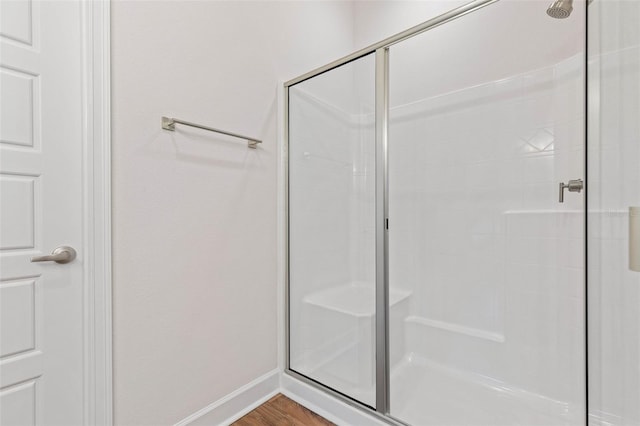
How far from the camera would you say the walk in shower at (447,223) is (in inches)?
61.6

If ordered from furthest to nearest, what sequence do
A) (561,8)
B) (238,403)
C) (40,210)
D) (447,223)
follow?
1. (447,223)
2. (238,403)
3. (40,210)
4. (561,8)

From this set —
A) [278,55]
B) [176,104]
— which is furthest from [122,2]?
[278,55]

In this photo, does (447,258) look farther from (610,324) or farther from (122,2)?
(122,2)

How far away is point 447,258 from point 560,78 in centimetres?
111

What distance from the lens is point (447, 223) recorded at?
201 cm

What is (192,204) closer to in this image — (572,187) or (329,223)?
(329,223)

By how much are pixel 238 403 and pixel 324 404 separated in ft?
1.39

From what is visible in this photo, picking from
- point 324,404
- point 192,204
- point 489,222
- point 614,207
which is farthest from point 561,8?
point 324,404

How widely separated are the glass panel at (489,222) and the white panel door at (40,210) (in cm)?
134

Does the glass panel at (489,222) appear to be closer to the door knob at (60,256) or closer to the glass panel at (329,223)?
the glass panel at (329,223)

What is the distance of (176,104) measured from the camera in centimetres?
136

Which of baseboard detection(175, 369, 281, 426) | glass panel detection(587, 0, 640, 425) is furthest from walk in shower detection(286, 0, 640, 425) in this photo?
glass panel detection(587, 0, 640, 425)

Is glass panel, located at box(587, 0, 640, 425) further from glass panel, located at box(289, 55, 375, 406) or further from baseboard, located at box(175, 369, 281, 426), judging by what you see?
baseboard, located at box(175, 369, 281, 426)

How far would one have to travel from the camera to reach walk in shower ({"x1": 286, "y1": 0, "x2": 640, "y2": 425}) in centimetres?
156
